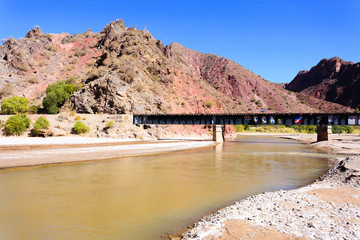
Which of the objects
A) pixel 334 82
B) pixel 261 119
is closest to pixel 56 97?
pixel 261 119

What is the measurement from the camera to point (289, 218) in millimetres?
7387

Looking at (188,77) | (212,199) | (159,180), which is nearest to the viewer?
(212,199)

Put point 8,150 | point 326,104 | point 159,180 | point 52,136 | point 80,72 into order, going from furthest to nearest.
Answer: point 326,104
point 80,72
point 52,136
point 8,150
point 159,180

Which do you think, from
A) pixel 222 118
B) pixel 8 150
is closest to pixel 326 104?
pixel 222 118

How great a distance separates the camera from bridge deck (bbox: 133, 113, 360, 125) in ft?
154

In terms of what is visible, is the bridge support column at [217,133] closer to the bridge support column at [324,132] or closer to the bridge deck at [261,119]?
the bridge deck at [261,119]

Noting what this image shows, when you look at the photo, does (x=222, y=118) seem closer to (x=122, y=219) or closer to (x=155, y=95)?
(x=155, y=95)

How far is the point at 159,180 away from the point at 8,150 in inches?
702

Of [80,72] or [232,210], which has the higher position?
[80,72]

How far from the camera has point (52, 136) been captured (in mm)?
39250

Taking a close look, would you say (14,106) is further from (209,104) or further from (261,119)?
(209,104)

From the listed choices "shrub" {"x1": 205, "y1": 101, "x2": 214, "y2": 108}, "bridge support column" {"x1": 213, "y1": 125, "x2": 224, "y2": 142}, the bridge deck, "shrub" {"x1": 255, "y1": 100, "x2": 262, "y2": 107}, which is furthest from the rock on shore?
"shrub" {"x1": 255, "y1": 100, "x2": 262, "y2": 107}

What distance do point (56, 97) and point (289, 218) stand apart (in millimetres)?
57791

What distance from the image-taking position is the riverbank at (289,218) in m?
6.30
